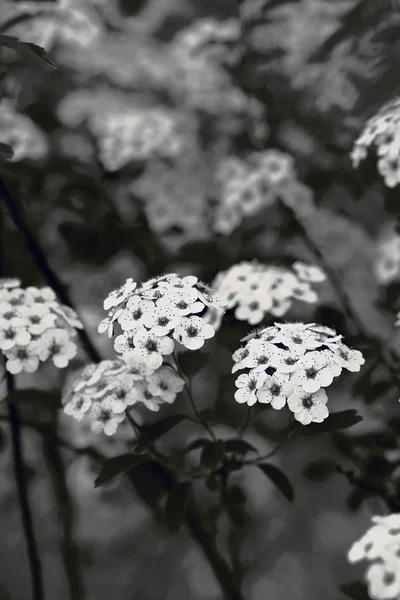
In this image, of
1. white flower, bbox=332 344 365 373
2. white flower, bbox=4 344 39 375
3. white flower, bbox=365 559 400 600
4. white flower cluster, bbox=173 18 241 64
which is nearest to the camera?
white flower, bbox=365 559 400 600

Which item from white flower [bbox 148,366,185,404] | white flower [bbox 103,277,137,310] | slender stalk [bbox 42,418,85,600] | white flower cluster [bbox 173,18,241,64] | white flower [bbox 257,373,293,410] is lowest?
slender stalk [bbox 42,418,85,600]

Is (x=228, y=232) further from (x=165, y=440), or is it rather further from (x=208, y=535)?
(x=208, y=535)

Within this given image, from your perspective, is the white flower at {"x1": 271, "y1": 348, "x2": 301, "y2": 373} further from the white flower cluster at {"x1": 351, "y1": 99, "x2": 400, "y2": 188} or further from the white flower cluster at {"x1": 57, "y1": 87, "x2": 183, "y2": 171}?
the white flower cluster at {"x1": 57, "y1": 87, "x2": 183, "y2": 171}

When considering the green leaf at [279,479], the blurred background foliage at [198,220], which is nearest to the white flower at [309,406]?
the green leaf at [279,479]

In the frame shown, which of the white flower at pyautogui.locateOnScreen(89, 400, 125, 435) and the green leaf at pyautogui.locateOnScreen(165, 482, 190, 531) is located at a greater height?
the white flower at pyautogui.locateOnScreen(89, 400, 125, 435)

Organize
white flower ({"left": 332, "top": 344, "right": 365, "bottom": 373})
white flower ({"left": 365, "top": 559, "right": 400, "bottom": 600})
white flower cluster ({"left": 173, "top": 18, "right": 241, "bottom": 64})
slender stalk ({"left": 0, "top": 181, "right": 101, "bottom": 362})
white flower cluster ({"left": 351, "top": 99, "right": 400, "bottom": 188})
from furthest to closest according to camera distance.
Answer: white flower cluster ({"left": 173, "top": 18, "right": 241, "bottom": 64}) → slender stalk ({"left": 0, "top": 181, "right": 101, "bottom": 362}) → white flower cluster ({"left": 351, "top": 99, "right": 400, "bottom": 188}) → white flower ({"left": 332, "top": 344, "right": 365, "bottom": 373}) → white flower ({"left": 365, "top": 559, "right": 400, "bottom": 600})

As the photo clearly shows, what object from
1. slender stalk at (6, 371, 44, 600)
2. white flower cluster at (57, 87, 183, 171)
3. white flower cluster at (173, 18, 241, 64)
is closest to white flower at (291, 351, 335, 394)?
slender stalk at (6, 371, 44, 600)

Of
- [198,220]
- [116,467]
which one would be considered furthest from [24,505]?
[198,220]
